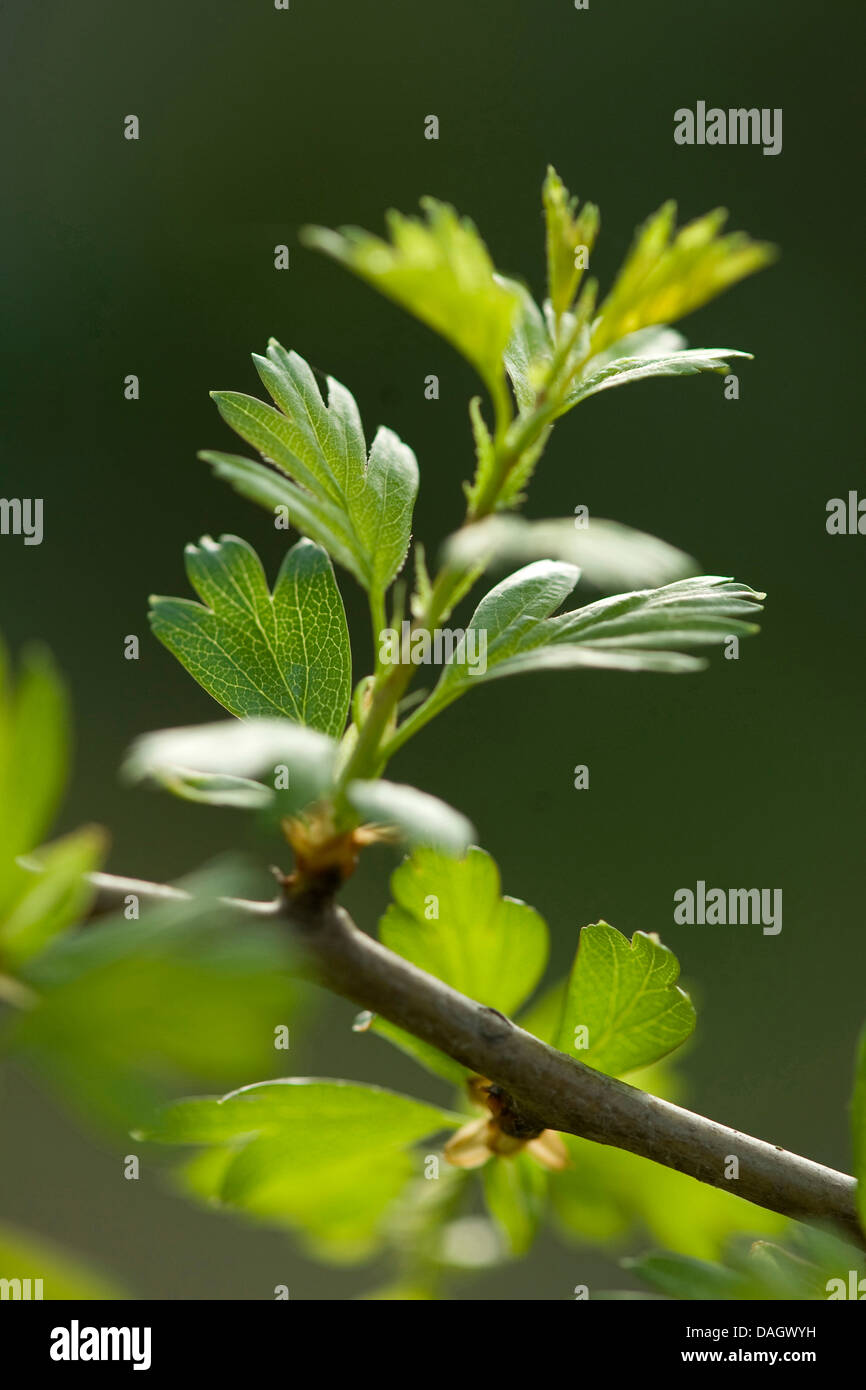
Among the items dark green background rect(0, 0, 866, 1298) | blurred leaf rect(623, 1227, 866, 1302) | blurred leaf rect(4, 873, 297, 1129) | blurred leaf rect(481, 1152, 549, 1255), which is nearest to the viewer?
blurred leaf rect(4, 873, 297, 1129)

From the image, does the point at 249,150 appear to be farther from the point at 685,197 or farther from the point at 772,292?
the point at 772,292

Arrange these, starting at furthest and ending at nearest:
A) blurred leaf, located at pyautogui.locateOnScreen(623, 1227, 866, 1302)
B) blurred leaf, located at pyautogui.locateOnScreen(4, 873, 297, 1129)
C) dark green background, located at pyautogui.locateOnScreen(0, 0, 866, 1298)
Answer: dark green background, located at pyautogui.locateOnScreen(0, 0, 866, 1298) < blurred leaf, located at pyautogui.locateOnScreen(623, 1227, 866, 1302) < blurred leaf, located at pyautogui.locateOnScreen(4, 873, 297, 1129)

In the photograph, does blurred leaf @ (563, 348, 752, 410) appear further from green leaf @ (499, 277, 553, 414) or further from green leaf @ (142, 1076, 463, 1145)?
green leaf @ (142, 1076, 463, 1145)

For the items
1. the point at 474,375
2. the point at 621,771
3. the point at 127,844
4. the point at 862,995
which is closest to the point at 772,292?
the point at 474,375

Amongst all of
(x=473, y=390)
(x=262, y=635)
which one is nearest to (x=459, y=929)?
(x=262, y=635)

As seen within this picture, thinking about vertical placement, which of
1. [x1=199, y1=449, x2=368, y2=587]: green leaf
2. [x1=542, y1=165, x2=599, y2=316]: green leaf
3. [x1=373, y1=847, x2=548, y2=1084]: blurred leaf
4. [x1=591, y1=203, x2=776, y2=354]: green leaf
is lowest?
[x1=373, y1=847, x2=548, y2=1084]: blurred leaf

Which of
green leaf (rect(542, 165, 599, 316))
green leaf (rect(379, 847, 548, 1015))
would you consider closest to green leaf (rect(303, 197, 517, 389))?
green leaf (rect(542, 165, 599, 316))

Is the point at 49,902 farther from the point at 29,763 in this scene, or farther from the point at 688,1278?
the point at 688,1278
